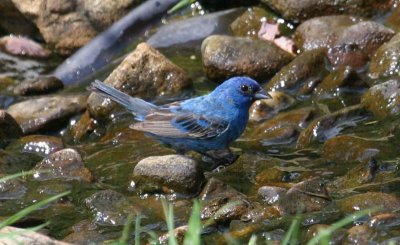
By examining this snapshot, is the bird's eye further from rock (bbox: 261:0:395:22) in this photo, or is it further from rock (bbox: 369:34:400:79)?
rock (bbox: 261:0:395:22)

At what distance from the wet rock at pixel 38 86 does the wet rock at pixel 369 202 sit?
4199 mm

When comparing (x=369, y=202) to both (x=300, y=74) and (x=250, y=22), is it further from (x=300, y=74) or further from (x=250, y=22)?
(x=250, y=22)

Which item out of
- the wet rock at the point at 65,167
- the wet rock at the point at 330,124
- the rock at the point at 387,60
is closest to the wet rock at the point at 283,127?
the wet rock at the point at 330,124

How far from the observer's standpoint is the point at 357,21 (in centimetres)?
905

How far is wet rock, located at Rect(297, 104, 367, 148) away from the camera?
7188 millimetres

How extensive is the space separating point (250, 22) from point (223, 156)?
2611 mm

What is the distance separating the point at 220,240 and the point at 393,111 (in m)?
2.50

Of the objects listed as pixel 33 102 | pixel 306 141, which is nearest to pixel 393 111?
pixel 306 141

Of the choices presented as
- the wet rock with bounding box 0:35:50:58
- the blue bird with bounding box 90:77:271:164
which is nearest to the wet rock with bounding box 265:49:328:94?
the blue bird with bounding box 90:77:271:164

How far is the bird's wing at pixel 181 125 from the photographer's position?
722cm

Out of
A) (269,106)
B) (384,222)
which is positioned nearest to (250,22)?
(269,106)

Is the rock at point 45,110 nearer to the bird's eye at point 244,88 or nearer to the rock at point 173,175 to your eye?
the bird's eye at point 244,88

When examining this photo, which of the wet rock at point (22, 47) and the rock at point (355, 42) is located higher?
the rock at point (355, 42)

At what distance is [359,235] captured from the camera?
5082 mm
